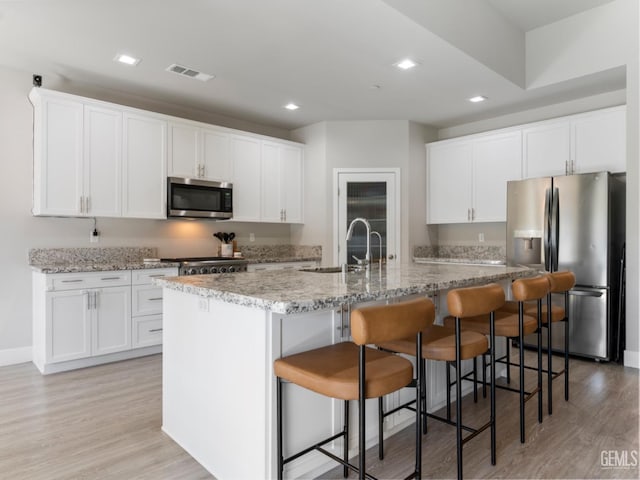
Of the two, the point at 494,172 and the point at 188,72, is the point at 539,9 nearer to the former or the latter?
the point at 494,172

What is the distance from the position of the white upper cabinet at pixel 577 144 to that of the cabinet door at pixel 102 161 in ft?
14.2

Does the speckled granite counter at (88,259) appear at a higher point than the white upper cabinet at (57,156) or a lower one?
lower

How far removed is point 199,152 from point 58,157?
1.39m

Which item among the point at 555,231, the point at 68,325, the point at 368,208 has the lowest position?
the point at 68,325

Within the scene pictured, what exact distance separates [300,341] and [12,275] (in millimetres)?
3357

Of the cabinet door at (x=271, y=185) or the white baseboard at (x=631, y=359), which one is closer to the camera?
the white baseboard at (x=631, y=359)

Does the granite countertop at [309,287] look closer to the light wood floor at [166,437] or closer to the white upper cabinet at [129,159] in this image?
the light wood floor at [166,437]

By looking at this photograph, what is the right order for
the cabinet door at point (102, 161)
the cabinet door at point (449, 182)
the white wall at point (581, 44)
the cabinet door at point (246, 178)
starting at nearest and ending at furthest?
the white wall at point (581, 44)
the cabinet door at point (102, 161)
the cabinet door at point (246, 178)
the cabinet door at point (449, 182)

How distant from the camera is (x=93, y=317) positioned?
364 cm

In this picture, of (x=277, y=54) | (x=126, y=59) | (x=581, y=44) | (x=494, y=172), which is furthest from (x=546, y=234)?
(x=126, y=59)

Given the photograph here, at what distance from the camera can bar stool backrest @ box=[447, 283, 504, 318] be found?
1852 millimetres

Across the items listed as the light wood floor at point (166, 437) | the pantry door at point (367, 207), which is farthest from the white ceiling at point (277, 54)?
the light wood floor at point (166, 437)

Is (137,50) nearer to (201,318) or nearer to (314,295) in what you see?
(201,318)

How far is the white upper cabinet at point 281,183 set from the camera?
5309mm
